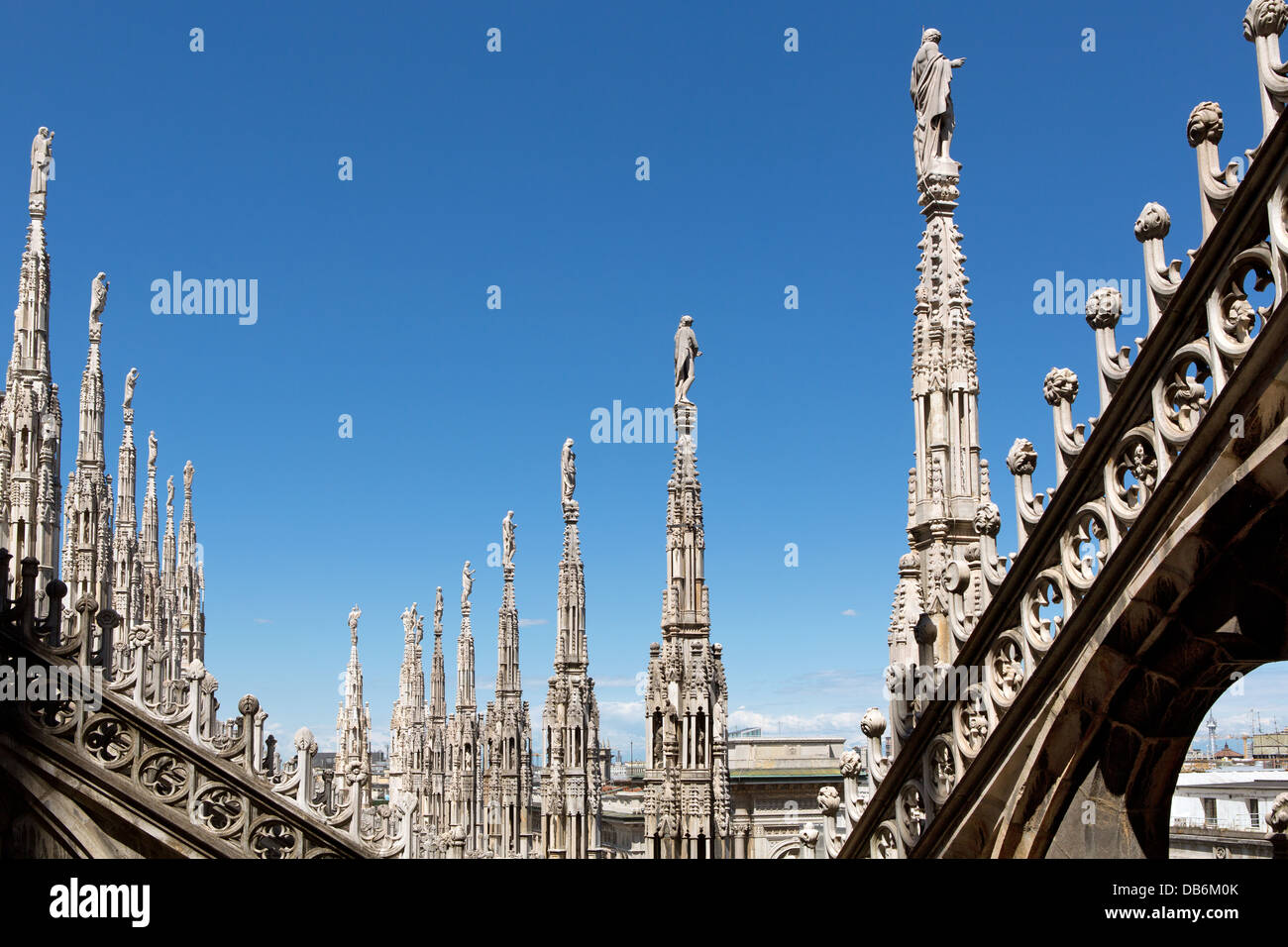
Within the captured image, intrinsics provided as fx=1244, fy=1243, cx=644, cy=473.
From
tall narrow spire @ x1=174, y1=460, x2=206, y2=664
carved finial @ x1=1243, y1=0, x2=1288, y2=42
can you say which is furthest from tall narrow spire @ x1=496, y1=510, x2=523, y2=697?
carved finial @ x1=1243, y1=0, x2=1288, y2=42

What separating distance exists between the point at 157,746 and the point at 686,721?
12250 mm

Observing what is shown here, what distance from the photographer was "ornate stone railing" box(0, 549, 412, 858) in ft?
32.5

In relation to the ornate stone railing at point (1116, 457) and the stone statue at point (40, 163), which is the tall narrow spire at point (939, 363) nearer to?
the ornate stone railing at point (1116, 457)

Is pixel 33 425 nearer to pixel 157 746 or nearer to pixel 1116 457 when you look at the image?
pixel 157 746

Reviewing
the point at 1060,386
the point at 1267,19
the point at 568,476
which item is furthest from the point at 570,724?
the point at 1267,19

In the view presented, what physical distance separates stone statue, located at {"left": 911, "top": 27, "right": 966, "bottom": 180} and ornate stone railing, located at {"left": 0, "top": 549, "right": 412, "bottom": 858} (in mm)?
7633

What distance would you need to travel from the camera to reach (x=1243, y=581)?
6598 millimetres

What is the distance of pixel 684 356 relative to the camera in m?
22.4

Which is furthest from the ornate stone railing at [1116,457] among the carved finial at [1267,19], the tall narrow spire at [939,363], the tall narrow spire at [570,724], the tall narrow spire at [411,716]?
the tall narrow spire at [411,716]

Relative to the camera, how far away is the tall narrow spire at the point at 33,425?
27859 mm

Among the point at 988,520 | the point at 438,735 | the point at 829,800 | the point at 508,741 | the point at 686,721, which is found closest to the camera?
the point at 988,520

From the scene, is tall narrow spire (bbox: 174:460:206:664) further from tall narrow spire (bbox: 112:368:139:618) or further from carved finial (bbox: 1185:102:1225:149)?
carved finial (bbox: 1185:102:1225:149)
